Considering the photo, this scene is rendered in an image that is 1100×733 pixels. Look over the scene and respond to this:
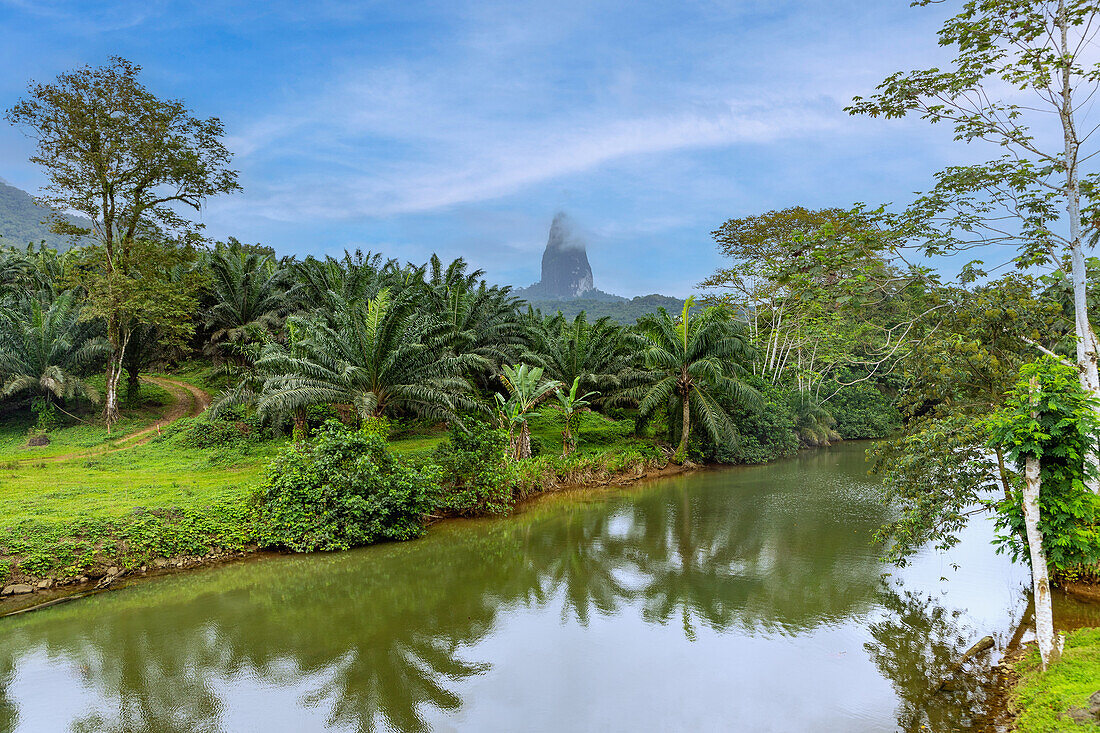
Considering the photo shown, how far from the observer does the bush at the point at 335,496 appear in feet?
33.8

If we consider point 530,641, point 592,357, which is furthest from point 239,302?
point 530,641

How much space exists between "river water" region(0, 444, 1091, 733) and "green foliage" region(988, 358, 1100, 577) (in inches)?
66.6

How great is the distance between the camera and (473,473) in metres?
13.0

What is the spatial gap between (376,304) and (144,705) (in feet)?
32.7

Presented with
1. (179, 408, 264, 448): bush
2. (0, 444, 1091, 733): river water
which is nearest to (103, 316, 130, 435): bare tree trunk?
(179, 408, 264, 448): bush

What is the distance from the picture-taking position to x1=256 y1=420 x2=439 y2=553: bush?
10305 millimetres

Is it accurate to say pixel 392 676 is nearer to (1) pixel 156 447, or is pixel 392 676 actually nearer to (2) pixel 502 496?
(2) pixel 502 496

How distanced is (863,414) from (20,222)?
106294 mm

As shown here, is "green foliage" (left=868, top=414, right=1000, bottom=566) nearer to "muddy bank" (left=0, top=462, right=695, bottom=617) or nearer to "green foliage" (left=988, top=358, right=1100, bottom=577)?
"green foliage" (left=988, top=358, right=1100, bottom=577)

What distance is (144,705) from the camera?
5.61 metres

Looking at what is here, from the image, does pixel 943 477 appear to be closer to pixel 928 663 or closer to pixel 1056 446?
pixel 1056 446

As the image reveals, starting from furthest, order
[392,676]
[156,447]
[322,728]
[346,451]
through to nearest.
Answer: [156,447]
[346,451]
[392,676]
[322,728]

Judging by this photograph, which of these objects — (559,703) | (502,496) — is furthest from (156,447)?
(559,703)

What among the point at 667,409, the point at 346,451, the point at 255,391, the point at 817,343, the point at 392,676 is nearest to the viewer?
the point at 392,676
